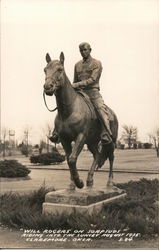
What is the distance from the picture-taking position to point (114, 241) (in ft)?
19.6

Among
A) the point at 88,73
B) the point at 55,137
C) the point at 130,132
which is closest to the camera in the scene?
the point at 55,137

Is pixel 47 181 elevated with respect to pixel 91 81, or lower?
lower

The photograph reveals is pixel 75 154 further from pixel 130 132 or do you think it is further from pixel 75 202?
pixel 130 132

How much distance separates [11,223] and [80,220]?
1.55 meters

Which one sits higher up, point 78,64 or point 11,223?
point 78,64

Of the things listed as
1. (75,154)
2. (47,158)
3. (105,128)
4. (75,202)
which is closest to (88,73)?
(105,128)

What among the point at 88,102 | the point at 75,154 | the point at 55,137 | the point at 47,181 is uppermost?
the point at 88,102

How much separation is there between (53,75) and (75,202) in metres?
2.41

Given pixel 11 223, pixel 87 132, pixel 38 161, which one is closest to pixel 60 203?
pixel 11 223

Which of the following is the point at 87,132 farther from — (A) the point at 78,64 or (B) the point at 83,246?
(B) the point at 83,246

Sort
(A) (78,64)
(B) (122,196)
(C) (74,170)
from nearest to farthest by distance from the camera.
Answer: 1. (C) (74,170)
2. (A) (78,64)
3. (B) (122,196)

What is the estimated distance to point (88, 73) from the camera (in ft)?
25.7

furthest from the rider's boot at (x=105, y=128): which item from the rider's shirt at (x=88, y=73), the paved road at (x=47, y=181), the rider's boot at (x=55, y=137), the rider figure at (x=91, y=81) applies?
the paved road at (x=47, y=181)

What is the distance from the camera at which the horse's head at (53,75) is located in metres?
6.17
